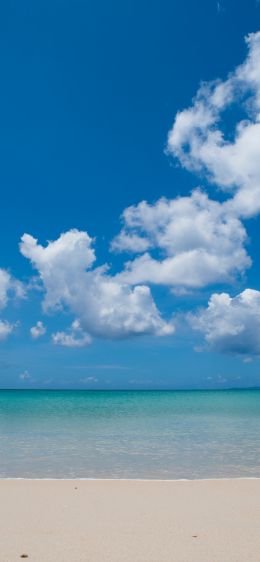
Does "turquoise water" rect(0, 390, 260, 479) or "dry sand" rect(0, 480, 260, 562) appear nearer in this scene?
"dry sand" rect(0, 480, 260, 562)

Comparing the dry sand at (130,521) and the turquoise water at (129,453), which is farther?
the turquoise water at (129,453)

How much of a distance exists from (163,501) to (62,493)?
258 cm

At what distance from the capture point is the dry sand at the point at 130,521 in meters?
6.66

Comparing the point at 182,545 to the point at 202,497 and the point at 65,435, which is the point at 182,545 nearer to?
the point at 202,497

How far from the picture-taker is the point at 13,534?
7.52 meters

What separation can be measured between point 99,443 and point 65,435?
13.2ft

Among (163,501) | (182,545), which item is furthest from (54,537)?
(163,501)

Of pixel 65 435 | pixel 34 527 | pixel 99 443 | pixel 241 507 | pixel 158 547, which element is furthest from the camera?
pixel 65 435

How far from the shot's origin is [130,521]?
8359 millimetres

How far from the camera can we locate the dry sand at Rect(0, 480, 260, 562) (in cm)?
666

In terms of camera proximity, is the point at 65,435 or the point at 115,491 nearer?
the point at 115,491

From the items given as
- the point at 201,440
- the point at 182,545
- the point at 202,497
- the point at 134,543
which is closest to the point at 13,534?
the point at 134,543

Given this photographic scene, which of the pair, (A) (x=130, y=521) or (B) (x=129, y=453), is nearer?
(A) (x=130, y=521)

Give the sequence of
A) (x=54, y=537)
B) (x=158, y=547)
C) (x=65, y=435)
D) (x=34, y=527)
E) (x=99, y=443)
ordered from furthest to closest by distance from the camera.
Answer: (x=65, y=435)
(x=99, y=443)
(x=34, y=527)
(x=54, y=537)
(x=158, y=547)
